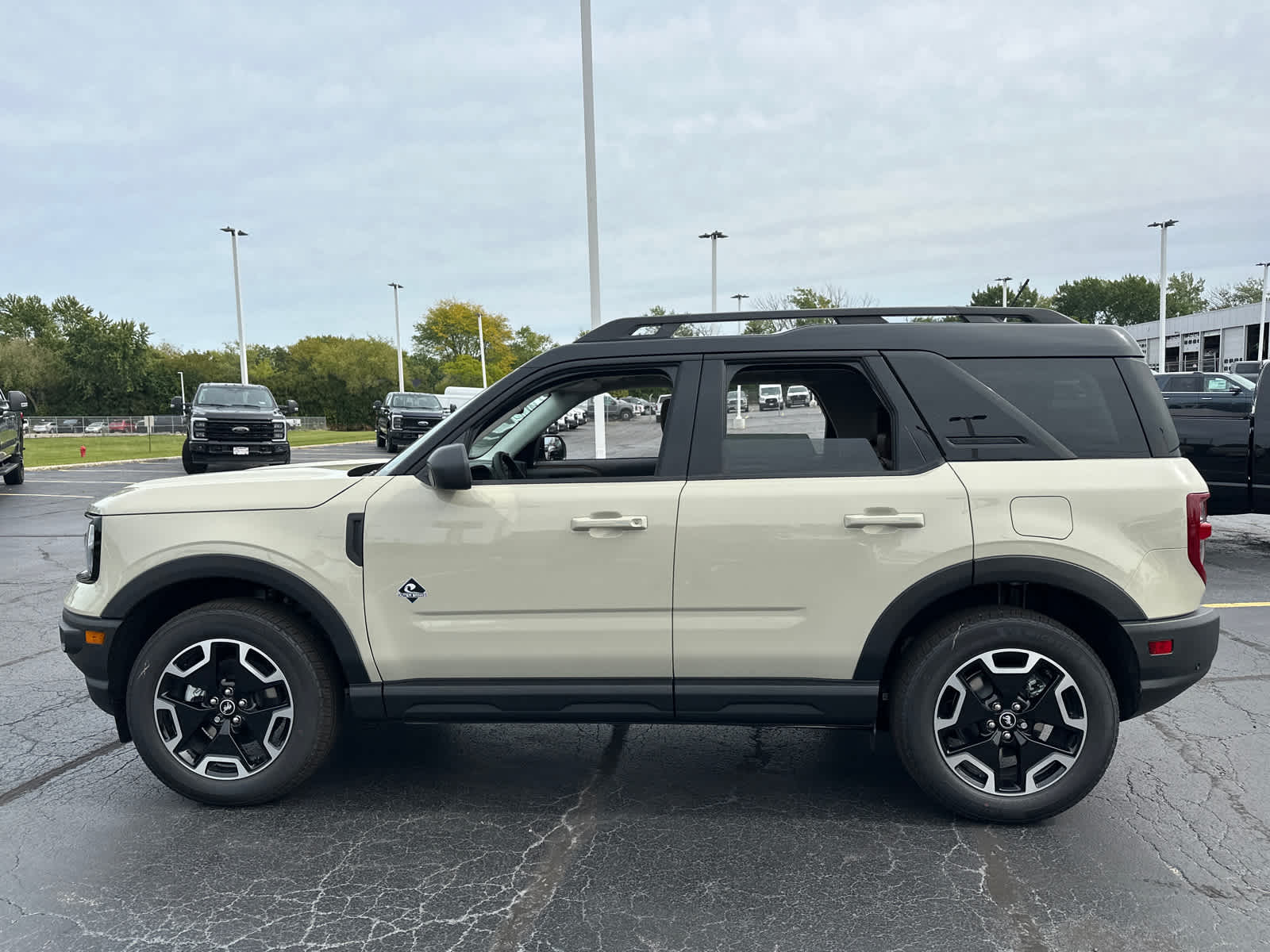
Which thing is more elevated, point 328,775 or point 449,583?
point 449,583

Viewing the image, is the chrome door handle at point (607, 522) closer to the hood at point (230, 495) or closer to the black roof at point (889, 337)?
the black roof at point (889, 337)

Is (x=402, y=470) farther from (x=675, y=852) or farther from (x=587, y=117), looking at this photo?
(x=587, y=117)

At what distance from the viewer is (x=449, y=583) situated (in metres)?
3.53

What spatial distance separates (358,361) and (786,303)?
155 ft

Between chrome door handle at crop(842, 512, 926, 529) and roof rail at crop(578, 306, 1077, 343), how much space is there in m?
0.77

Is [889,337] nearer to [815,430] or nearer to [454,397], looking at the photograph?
[815,430]

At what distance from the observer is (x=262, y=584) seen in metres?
3.62

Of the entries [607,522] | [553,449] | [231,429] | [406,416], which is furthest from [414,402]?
[607,522]

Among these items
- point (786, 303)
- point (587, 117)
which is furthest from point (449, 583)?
point (786, 303)

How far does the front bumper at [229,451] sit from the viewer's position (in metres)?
20.8

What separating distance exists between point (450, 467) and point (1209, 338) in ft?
249

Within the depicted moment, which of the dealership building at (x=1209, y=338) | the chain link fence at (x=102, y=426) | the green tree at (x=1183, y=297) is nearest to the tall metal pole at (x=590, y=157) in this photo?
the chain link fence at (x=102, y=426)

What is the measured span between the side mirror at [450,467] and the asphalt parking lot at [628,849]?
86cm

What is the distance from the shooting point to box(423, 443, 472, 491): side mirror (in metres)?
3.42
